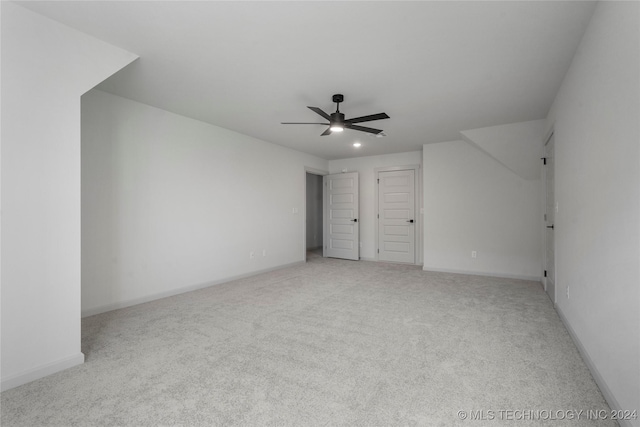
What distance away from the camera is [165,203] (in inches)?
159

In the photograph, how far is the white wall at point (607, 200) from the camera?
4.98ft

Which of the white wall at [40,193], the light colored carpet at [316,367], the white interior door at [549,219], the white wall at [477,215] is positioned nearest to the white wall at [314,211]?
the white wall at [477,215]

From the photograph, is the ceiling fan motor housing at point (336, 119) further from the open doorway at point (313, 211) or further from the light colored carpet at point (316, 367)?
the open doorway at point (313, 211)

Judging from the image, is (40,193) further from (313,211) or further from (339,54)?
(313,211)

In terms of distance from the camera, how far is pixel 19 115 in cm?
201

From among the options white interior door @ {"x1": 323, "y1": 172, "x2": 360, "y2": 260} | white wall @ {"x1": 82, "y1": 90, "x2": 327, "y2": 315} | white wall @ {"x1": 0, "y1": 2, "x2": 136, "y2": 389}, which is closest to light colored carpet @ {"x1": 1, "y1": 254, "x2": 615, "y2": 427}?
white wall @ {"x1": 0, "y1": 2, "x2": 136, "y2": 389}

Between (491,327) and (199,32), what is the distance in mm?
3638

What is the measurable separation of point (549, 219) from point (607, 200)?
8.67ft

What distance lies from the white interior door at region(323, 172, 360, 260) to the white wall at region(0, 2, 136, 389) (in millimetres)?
5408

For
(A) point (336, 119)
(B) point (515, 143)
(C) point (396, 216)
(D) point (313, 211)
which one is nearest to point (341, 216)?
(C) point (396, 216)

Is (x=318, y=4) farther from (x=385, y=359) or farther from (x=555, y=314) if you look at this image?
(x=555, y=314)

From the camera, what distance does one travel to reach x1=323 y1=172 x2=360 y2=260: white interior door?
7.07 m

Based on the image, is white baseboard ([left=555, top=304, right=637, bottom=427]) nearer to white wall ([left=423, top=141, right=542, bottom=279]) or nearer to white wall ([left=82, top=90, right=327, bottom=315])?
white wall ([left=423, top=141, right=542, bottom=279])

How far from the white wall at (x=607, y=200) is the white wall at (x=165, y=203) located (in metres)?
4.36
